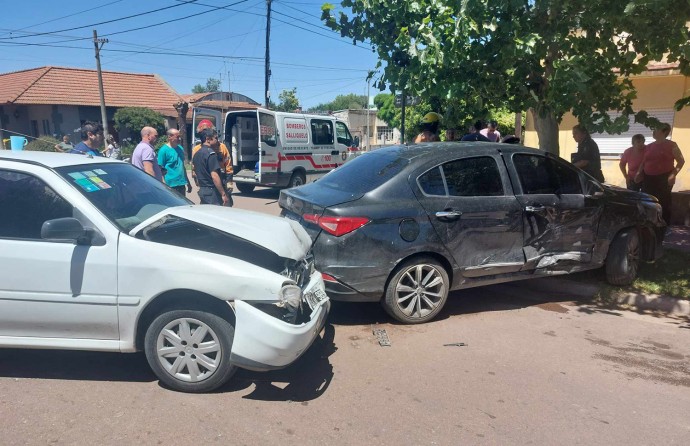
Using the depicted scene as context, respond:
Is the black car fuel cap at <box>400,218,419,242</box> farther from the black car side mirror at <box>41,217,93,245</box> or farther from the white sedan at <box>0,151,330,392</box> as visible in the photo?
the black car side mirror at <box>41,217,93,245</box>

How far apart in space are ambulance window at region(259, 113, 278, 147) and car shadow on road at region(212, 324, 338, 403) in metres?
9.76

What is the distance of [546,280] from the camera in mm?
5965

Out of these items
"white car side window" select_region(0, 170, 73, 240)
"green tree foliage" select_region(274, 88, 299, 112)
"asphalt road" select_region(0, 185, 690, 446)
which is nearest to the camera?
"asphalt road" select_region(0, 185, 690, 446)

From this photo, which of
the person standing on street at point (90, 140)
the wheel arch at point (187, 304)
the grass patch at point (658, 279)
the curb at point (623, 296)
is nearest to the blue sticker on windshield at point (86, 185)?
the wheel arch at point (187, 304)

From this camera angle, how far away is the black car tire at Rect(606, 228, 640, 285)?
220 inches

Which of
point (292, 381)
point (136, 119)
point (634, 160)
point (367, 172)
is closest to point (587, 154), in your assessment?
point (634, 160)

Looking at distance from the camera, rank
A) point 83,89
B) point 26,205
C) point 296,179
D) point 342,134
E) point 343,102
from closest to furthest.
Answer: point 26,205
point 296,179
point 342,134
point 83,89
point 343,102

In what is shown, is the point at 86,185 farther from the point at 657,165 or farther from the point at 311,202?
the point at 657,165

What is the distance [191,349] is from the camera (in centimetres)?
325

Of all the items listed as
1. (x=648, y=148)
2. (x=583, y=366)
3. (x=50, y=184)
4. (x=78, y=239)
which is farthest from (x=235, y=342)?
(x=648, y=148)

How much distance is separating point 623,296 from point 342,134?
11174 millimetres

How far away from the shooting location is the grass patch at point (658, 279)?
552 cm

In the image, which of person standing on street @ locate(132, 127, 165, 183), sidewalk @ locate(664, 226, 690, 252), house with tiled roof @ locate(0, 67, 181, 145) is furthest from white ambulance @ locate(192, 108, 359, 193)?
house with tiled roof @ locate(0, 67, 181, 145)

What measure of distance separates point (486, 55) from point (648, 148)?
3.69 metres
